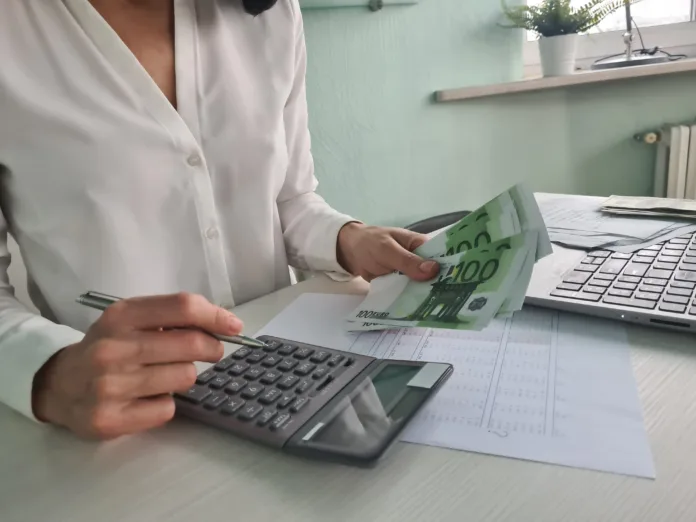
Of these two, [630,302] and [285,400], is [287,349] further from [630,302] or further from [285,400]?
[630,302]

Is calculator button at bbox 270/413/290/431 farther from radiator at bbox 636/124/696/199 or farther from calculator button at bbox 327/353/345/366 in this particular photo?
radiator at bbox 636/124/696/199

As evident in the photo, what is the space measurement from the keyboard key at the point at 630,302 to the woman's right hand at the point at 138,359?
35cm

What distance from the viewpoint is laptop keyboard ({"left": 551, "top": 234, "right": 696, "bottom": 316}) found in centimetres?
52

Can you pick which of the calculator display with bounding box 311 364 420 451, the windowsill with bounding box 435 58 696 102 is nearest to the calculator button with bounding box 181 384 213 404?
the calculator display with bounding box 311 364 420 451

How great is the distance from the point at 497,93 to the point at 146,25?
1.14 meters

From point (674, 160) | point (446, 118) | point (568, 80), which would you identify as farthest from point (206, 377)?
point (674, 160)

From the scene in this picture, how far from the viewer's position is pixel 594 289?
564 millimetres

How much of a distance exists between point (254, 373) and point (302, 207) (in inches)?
17.2

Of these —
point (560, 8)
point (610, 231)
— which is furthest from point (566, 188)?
point (610, 231)

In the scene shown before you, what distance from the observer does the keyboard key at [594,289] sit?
1.83ft

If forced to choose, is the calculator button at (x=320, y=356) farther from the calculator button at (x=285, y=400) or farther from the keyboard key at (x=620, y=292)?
the keyboard key at (x=620, y=292)

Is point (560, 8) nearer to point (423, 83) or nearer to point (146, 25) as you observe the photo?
point (423, 83)

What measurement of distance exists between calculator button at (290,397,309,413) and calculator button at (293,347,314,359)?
0.21 ft

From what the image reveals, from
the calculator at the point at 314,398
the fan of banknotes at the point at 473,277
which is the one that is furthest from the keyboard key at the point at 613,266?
the calculator at the point at 314,398
